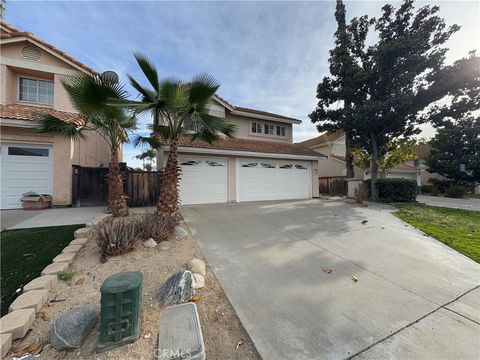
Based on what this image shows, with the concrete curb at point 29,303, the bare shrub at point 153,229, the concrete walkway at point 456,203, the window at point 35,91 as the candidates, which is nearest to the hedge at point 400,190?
the concrete walkway at point 456,203

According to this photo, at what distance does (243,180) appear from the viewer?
1105 cm

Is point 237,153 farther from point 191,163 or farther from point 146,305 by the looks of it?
point 146,305

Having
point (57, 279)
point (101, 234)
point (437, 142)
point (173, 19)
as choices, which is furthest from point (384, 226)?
point (437, 142)

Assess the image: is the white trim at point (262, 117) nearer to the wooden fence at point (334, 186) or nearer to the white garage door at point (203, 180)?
the white garage door at point (203, 180)

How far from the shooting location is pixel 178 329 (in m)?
2.22

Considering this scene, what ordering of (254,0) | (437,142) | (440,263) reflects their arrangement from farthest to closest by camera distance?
1. (437,142)
2. (254,0)
3. (440,263)

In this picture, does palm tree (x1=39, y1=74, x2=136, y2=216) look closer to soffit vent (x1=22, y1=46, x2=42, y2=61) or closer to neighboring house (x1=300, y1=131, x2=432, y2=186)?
soffit vent (x1=22, y1=46, x2=42, y2=61)

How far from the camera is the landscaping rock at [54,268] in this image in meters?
3.13

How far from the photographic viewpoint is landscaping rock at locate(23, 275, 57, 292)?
2.74m

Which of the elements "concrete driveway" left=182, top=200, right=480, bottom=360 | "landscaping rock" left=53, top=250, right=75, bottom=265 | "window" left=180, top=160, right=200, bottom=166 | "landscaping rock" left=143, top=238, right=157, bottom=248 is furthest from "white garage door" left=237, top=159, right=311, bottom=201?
"landscaping rock" left=53, top=250, right=75, bottom=265

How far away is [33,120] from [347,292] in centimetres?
1038

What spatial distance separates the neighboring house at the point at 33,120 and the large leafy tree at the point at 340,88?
44.5 feet

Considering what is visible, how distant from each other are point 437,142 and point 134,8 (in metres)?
27.5

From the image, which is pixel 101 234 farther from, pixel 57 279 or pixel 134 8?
pixel 134 8
